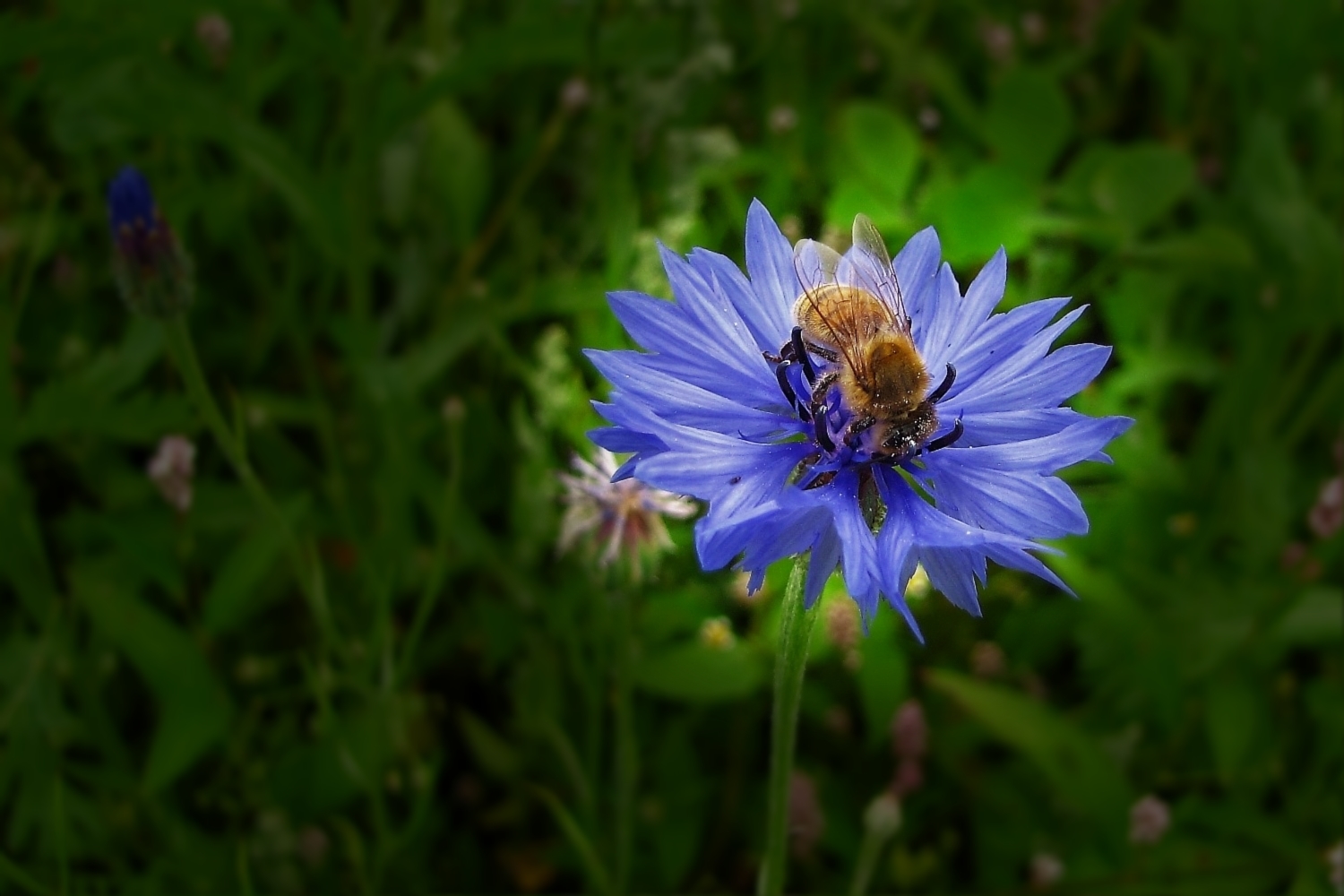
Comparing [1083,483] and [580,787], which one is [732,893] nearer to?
[580,787]

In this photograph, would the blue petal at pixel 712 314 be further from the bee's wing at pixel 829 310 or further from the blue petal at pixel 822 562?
the blue petal at pixel 822 562

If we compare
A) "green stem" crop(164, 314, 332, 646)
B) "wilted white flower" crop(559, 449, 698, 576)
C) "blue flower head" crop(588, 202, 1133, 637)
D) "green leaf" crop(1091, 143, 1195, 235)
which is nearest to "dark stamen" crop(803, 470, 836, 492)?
"blue flower head" crop(588, 202, 1133, 637)

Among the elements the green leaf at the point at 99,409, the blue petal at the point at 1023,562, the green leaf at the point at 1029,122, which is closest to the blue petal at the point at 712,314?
the blue petal at the point at 1023,562

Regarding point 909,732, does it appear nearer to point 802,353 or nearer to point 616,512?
point 616,512

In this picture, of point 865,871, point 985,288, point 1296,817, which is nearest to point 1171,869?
point 1296,817

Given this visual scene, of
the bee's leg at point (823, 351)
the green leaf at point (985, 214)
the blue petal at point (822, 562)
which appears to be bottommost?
the blue petal at point (822, 562)

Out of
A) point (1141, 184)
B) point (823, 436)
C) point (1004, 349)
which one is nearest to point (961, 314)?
point (1004, 349)

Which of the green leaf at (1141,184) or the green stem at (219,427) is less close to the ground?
the green leaf at (1141,184)
